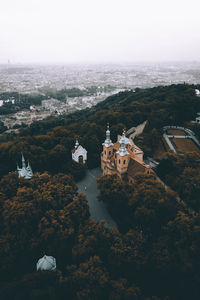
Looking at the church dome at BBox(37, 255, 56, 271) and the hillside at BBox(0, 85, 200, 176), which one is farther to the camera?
the hillside at BBox(0, 85, 200, 176)

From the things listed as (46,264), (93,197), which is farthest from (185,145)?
(46,264)

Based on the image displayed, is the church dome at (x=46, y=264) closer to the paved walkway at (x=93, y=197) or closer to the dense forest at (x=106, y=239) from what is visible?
the dense forest at (x=106, y=239)

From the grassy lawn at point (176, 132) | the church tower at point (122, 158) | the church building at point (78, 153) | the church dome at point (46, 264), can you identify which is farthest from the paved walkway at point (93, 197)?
the grassy lawn at point (176, 132)

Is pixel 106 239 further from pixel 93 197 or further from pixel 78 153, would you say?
pixel 78 153

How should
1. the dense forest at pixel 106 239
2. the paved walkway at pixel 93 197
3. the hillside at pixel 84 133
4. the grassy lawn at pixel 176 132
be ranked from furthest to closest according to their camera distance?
1. the grassy lawn at pixel 176 132
2. the hillside at pixel 84 133
3. the paved walkway at pixel 93 197
4. the dense forest at pixel 106 239

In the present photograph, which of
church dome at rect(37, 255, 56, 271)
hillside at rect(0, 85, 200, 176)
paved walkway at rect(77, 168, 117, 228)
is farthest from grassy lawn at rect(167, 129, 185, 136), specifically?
church dome at rect(37, 255, 56, 271)

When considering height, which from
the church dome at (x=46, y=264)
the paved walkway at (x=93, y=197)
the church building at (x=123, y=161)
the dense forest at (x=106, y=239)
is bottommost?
the paved walkway at (x=93, y=197)

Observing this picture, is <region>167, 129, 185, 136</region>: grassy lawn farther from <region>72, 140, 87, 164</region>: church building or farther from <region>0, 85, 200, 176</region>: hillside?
<region>72, 140, 87, 164</region>: church building
